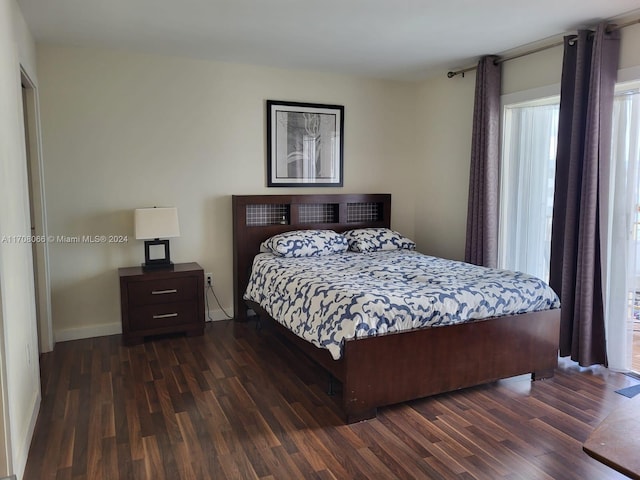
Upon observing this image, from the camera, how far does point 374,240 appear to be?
4527 mm

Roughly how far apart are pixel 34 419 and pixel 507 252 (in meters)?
3.61

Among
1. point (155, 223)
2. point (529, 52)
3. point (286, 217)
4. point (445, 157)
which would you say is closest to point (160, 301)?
point (155, 223)

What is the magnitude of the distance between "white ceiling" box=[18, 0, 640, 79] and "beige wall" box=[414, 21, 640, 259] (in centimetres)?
36

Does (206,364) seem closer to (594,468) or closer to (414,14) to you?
(594,468)

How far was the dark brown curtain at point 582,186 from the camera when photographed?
317cm

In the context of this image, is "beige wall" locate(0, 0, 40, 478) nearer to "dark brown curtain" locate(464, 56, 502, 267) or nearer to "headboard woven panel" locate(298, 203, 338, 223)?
"headboard woven panel" locate(298, 203, 338, 223)

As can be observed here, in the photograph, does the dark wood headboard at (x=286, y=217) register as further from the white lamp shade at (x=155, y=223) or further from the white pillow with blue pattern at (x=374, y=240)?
the white lamp shade at (x=155, y=223)

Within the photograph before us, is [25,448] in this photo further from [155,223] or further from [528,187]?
[528,187]

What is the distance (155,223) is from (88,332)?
109 cm

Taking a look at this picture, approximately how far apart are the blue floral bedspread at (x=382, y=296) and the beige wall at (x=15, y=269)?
1479 millimetres

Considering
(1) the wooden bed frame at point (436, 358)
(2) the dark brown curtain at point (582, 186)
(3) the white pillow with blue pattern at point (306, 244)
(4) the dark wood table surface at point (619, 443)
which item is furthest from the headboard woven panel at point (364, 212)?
(4) the dark wood table surface at point (619, 443)

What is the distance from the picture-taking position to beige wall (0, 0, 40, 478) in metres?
2.03

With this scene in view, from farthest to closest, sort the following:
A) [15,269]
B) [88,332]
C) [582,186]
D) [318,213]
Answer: [318,213], [88,332], [582,186], [15,269]

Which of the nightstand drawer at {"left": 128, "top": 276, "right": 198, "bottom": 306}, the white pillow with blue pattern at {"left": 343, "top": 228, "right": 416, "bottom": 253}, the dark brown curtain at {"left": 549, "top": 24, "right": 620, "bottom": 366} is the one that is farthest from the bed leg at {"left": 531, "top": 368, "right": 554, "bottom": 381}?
the nightstand drawer at {"left": 128, "top": 276, "right": 198, "bottom": 306}
